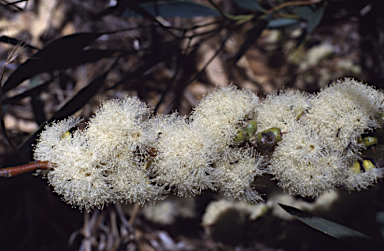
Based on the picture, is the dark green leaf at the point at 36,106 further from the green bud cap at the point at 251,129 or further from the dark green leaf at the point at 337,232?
the dark green leaf at the point at 337,232

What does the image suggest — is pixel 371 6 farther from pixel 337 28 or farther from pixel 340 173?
pixel 340 173

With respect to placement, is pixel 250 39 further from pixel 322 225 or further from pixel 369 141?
pixel 322 225

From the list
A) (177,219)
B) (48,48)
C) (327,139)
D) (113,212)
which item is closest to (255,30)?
(327,139)

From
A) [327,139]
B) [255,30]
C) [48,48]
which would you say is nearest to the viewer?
[327,139]

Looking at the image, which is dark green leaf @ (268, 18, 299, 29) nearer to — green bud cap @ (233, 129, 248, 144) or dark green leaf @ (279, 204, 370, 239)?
green bud cap @ (233, 129, 248, 144)

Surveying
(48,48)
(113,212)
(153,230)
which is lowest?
(153,230)

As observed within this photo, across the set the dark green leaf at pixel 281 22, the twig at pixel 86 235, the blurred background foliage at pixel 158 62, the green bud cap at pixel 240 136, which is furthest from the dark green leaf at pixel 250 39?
the twig at pixel 86 235

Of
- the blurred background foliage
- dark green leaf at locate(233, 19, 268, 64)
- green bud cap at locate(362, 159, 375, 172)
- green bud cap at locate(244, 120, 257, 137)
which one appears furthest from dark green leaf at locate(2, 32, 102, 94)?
green bud cap at locate(362, 159, 375, 172)
